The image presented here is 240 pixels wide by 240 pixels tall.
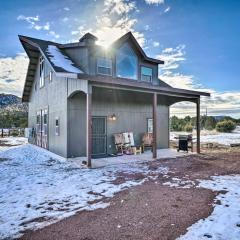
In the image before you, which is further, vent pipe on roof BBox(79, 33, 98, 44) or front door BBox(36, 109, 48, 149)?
front door BBox(36, 109, 48, 149)

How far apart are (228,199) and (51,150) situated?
915 cm

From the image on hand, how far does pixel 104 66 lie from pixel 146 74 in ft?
9.02

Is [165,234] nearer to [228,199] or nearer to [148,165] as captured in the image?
[228,199]

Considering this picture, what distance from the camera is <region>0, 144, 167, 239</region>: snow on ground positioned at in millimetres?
3877

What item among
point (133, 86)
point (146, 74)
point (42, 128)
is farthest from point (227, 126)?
point (133, 86)

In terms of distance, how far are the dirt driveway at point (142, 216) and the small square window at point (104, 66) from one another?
680 centimetres

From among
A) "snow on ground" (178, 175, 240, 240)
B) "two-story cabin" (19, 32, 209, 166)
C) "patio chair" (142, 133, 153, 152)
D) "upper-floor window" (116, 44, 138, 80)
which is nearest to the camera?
"snow on ground" (178, 175, 240, 240)

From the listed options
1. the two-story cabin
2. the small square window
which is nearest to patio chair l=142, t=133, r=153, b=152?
the two-story cabin

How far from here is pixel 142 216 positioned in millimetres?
3953

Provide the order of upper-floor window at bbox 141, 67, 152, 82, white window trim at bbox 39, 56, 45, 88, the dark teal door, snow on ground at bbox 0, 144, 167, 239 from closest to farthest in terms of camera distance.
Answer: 1. snow on ground at bbox 0, 144, 167, 239
2. the dark teal door
3. upper-floor window at bbox 141, 67, 152, 82
4. white window trim at bbox 39, 56, 45, 88

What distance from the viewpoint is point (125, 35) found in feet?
38.8

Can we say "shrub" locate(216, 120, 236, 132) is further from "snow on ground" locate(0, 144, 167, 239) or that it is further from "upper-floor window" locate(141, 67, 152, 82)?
"snow on ground" locate(0, 144, 167, 239)

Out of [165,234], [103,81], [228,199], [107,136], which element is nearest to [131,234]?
[165,234]

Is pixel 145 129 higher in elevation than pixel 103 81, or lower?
lower
